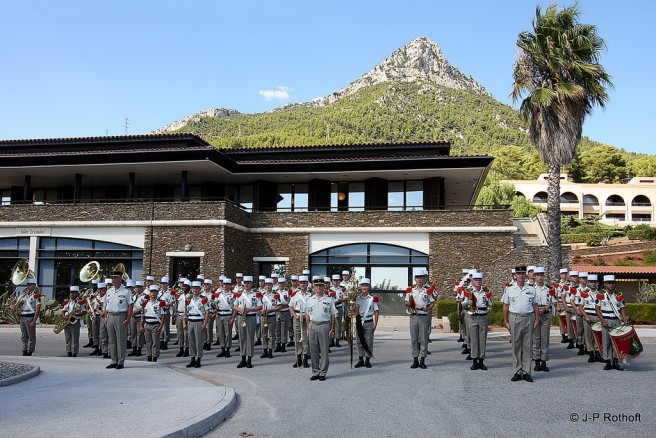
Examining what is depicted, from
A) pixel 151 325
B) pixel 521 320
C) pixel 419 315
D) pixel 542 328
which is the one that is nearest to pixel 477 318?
pixel 419 315

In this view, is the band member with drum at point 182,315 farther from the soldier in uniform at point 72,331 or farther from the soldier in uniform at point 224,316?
the soldier in uniform at point 72,331

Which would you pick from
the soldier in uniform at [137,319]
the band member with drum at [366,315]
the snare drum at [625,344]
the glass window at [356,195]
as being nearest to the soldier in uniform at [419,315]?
the band member with drum at [366,315]

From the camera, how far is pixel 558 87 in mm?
25250

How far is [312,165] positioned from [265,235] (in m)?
4.23

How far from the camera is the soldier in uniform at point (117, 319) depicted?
1352cm

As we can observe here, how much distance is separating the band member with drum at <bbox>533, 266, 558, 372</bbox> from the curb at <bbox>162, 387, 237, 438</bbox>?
6697mm

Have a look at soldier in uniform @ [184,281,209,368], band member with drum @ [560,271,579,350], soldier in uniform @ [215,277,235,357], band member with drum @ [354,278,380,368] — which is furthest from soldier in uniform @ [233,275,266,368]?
band member with drum @ [560,271,579,350]

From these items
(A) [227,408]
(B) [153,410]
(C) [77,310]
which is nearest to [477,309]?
(A) [227,408]

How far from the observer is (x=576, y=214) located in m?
85.6

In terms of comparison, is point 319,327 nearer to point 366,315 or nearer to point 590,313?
point 366,315

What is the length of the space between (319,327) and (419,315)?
2.72 meters

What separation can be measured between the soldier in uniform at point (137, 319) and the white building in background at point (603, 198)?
76.4m

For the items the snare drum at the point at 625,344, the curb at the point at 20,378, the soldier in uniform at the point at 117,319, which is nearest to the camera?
the curb at the point at 20,378

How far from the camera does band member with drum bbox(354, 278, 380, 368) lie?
14125 millimetres
